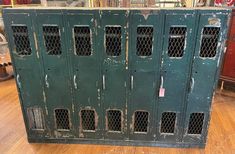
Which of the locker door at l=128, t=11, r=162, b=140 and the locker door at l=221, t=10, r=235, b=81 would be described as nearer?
the locker door at l=128, t=11, r=162, b=140

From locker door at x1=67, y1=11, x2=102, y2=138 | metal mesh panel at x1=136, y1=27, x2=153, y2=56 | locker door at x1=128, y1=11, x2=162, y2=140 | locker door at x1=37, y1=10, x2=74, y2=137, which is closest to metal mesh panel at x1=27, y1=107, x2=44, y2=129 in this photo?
locker door at x1=37, y1=10, x2=74, y2=137

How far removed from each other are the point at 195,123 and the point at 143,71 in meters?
0.81

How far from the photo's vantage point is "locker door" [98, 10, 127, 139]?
1.78m

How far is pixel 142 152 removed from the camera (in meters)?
2.15

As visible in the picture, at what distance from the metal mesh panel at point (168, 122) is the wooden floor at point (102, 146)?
216 millimetres

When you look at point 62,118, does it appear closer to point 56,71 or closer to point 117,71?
point 56,71

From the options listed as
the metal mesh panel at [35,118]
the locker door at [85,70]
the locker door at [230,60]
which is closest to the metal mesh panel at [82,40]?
the locker door at [85,70]

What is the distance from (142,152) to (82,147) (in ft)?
2.14

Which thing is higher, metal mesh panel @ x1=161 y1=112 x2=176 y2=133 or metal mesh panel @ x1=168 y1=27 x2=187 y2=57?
metal mesh panel @ x1=168 y1=27 x2=187 y2=57

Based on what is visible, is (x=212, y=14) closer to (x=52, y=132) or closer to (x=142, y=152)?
(x=142, y=152)

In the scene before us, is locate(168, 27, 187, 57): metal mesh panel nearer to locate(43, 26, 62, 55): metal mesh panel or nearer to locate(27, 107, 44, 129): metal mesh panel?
locate(43, 26, 62, 55): metal mesh panel

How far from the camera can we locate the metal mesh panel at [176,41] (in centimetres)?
180

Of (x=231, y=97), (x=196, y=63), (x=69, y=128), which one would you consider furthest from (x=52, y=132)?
(x=231, y=97)

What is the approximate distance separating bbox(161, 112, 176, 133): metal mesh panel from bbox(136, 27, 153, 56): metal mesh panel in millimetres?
684
